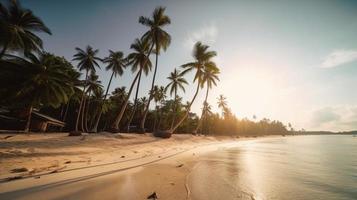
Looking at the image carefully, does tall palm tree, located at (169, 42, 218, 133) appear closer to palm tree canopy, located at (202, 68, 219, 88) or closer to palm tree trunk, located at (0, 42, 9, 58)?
palm tree canopy, located at (202, 68, 219, 88)

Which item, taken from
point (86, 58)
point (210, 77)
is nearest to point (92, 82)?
point (86, 58)

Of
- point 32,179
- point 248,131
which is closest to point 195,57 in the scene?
point 32,179

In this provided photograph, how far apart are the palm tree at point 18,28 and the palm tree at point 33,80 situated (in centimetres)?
126

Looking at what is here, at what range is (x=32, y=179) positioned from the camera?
544cm

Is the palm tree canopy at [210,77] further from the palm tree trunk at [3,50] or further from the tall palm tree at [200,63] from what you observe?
the palm tree trunk at [3,50]

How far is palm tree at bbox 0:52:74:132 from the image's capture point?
18.0 m

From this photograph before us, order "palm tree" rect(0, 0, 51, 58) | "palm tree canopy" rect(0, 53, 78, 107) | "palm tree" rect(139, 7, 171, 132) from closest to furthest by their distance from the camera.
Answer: "palm tree" rect(0, 0, 51, 58), "palm tree canopy" rect(0, 53, 78, 107), "palm tree" rect(139, 7, 171, 132)

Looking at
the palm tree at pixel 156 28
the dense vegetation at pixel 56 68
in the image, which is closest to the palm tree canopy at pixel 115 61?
the dense vegetation at pixel 56 68

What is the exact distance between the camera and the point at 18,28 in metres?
17.8

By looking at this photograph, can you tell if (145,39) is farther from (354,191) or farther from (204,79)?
(354,191)

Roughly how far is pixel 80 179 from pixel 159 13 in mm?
25067

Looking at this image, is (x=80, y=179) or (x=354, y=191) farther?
(x=354, y=191)

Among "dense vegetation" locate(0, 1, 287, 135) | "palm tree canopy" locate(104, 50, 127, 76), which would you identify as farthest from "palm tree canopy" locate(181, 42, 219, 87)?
"palm tree canopy" locate(104, 50, 127, 76)

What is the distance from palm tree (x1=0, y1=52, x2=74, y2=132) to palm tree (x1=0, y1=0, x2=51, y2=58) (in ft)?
4.13
